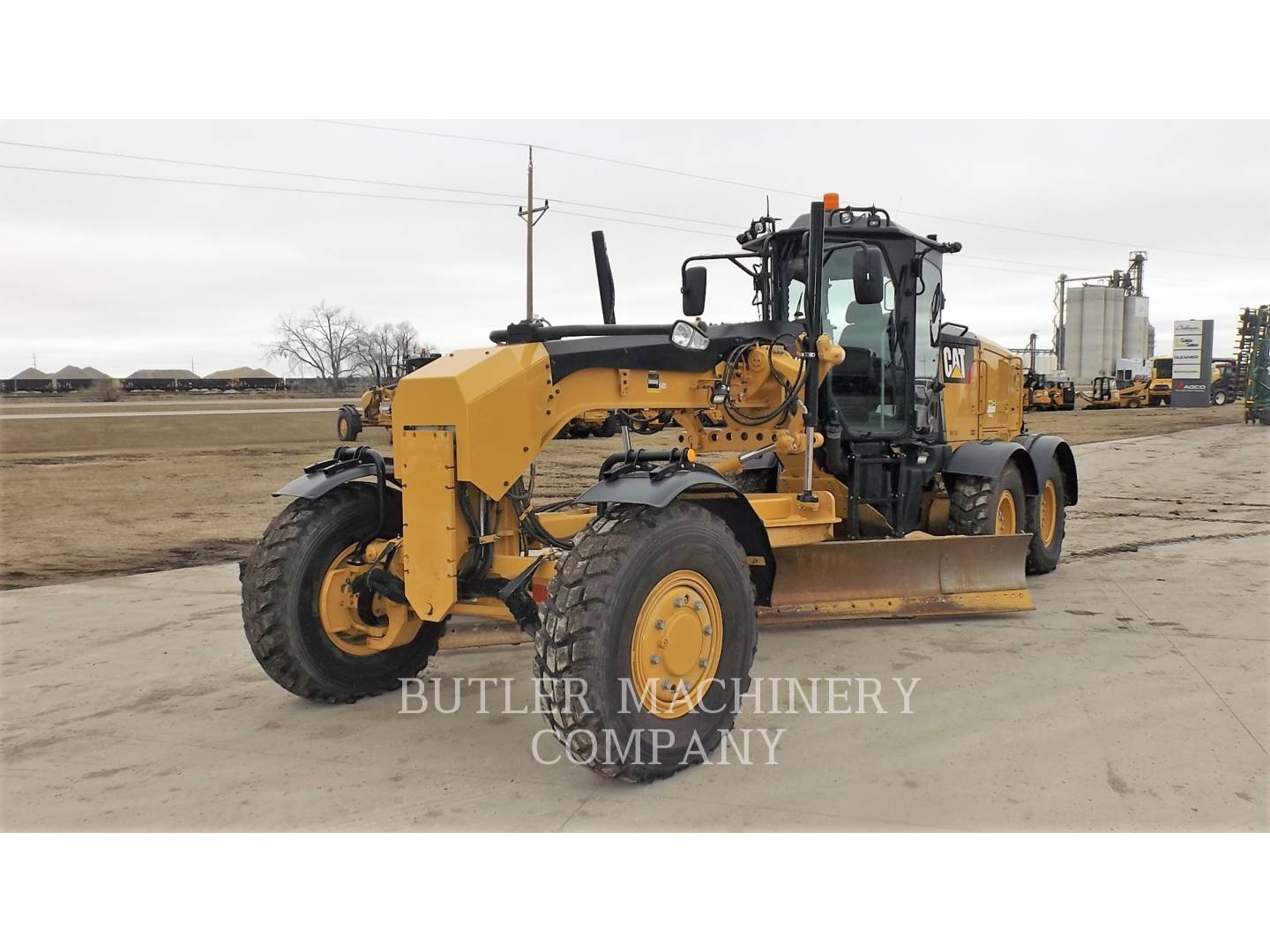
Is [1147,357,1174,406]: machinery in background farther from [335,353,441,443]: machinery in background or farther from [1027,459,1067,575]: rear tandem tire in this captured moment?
[335,353,441,443]: machinery in background

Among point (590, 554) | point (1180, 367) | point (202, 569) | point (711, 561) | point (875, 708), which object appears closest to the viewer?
point (590, 554)

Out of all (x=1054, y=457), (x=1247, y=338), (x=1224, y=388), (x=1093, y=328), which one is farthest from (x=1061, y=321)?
(x=1054, y=457)

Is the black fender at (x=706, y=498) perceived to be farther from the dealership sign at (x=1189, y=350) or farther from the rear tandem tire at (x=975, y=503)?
the dealership sign at (x=1189, y=350)

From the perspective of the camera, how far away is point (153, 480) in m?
14.3

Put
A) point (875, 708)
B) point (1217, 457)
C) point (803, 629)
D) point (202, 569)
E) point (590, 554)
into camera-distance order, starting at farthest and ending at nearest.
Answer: point (1217, 457)
point (202, 569)
point (803, 629)
point (875, 708)
point (590, 554)

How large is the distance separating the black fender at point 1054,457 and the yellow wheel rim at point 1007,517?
436mm

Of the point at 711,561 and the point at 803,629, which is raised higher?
the point at 711,561

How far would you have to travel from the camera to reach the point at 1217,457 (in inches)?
704

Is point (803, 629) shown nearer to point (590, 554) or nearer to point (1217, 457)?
point (590, 554)

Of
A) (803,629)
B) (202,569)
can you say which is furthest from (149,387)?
(803,629)

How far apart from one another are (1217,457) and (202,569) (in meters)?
18.2

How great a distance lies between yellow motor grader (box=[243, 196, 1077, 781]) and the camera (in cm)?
372

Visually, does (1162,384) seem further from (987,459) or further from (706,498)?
(706,498)

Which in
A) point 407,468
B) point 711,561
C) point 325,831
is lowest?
point 325,831
